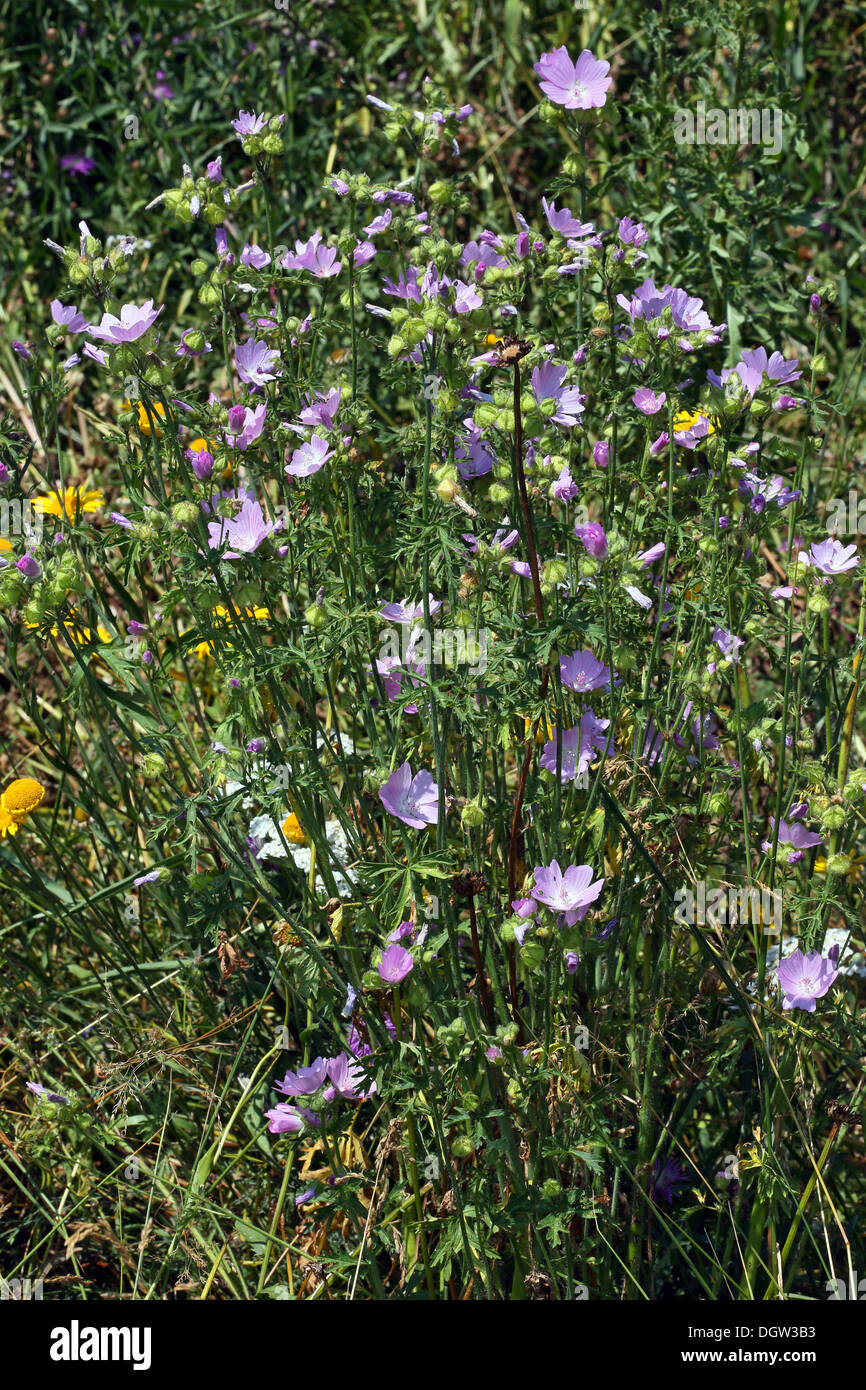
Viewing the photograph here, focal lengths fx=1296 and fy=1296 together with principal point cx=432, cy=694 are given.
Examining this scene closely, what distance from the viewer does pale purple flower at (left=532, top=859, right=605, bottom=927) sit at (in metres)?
1.54

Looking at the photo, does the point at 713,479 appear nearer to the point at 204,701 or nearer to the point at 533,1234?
the point at 533,1234

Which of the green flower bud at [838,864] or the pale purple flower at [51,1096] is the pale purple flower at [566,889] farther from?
the pale purple flower at [51,1096]

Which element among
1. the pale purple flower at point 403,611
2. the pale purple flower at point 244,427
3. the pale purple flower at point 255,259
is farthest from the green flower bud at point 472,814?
the pale purple flower at point 255,259

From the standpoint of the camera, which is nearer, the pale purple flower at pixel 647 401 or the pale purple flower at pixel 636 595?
the pale purple flower at pixel 636 595

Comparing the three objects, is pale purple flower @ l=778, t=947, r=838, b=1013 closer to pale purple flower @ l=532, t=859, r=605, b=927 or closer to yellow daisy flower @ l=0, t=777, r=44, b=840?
pale purple flower @ l=532, t=859, r=605, b=927

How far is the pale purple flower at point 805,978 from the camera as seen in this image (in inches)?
67.7

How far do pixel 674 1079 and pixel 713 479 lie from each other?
93 centimetres

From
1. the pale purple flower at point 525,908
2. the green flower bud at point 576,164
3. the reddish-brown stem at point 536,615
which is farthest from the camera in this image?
the green flower bud at point 576,164

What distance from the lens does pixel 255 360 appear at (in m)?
1.90

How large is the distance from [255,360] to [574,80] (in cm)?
60

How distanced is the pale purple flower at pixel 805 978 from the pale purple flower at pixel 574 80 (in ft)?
3.96

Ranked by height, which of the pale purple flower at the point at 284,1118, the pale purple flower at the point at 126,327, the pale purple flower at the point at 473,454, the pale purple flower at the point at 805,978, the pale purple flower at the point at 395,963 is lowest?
the pale purple flower at the point at 284,1118

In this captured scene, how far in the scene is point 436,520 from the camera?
5.08 feet

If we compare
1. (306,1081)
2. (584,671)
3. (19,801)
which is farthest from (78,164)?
(306,1081)
